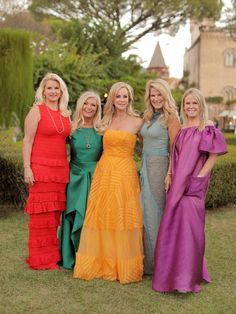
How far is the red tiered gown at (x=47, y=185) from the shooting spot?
438cm

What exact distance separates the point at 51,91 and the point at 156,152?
117 centimetres

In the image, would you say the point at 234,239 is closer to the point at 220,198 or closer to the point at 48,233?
the point at 220,198

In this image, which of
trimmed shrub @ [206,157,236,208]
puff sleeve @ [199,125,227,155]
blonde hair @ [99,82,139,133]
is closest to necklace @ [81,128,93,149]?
blonde hair @ [99,82,139,133]

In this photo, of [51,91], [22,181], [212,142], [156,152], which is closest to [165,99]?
[156,152]

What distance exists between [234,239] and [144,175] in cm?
245

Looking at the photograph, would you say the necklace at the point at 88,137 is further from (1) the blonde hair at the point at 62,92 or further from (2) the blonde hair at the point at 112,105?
(1) the blonde hair at the point at 62,92

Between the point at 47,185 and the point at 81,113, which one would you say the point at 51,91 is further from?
the point at 47,185

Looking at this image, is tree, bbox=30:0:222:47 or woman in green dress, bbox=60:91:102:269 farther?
tree, bbox=30:0:222:47

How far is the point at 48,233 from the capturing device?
4.54 metres

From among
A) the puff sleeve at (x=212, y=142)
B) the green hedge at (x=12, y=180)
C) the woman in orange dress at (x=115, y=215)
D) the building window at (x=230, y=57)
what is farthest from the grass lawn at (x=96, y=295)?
the building window at (x=230, y=57)

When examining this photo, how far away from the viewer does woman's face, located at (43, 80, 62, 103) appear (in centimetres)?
440

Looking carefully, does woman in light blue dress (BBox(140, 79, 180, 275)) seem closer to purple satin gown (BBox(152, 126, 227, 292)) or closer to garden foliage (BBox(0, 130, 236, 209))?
purple satin gown (BBox(152, 126, 227, 292))

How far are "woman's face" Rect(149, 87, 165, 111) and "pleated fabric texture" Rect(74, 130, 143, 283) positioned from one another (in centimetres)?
36

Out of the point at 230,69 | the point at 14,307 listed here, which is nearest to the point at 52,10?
the point at 230,69
